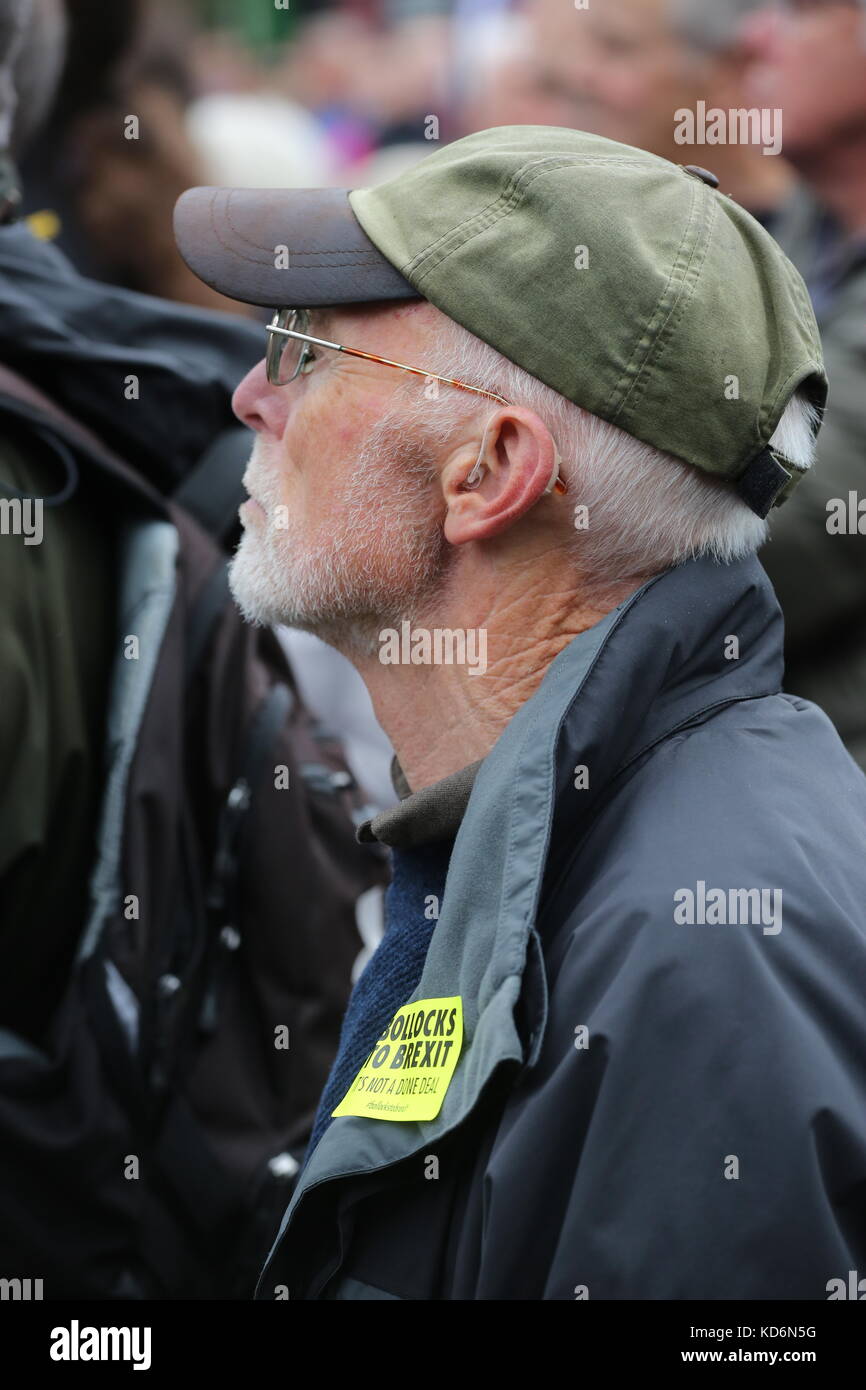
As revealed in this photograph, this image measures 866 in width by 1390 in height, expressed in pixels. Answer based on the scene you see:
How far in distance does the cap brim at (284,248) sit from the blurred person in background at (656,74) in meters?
2.15

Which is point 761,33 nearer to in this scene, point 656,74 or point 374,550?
point 656,74

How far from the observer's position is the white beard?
6.40 ft

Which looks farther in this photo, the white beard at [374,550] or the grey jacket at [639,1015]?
the white beard at [374,550]

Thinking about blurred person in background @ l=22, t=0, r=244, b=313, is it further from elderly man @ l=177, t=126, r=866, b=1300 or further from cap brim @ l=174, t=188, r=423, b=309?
elderly man @ l=177, t=126, r=866, b=1300

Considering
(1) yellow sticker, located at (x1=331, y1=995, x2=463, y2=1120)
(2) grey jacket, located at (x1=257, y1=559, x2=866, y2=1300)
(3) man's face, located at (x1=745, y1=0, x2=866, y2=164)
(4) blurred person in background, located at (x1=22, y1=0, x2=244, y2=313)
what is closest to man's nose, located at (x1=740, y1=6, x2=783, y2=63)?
(3) man's face, located at (x1=745, y1=0, x2=866, y2=164)

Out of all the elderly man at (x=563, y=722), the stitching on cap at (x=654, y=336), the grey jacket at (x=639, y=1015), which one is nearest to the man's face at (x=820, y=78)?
the elderly man at (x=563, y=722)

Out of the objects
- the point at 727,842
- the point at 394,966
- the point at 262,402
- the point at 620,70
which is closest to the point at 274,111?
the point at 620,70

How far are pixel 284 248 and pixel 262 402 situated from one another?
0.69 feet

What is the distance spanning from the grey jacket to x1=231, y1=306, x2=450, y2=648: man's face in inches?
13.3

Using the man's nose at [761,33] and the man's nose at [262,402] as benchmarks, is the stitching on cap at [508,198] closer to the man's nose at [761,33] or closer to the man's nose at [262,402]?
the man's nose at [262,402]

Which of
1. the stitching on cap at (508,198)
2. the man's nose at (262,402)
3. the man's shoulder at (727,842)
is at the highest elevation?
the stitching on cap at (508,198)

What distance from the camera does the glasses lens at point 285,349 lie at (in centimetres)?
204

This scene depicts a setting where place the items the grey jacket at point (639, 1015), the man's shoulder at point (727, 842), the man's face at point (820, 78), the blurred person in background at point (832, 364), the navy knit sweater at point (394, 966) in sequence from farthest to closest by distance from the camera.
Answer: the man's face at point (820, 78), the blurred person in background at point (832, 364), the navy knit sweater at point (394, 966), the man's shoulder at point (727, 842), the grey jacket at point (639, 1015)

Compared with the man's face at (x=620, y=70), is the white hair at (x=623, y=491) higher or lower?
lower
